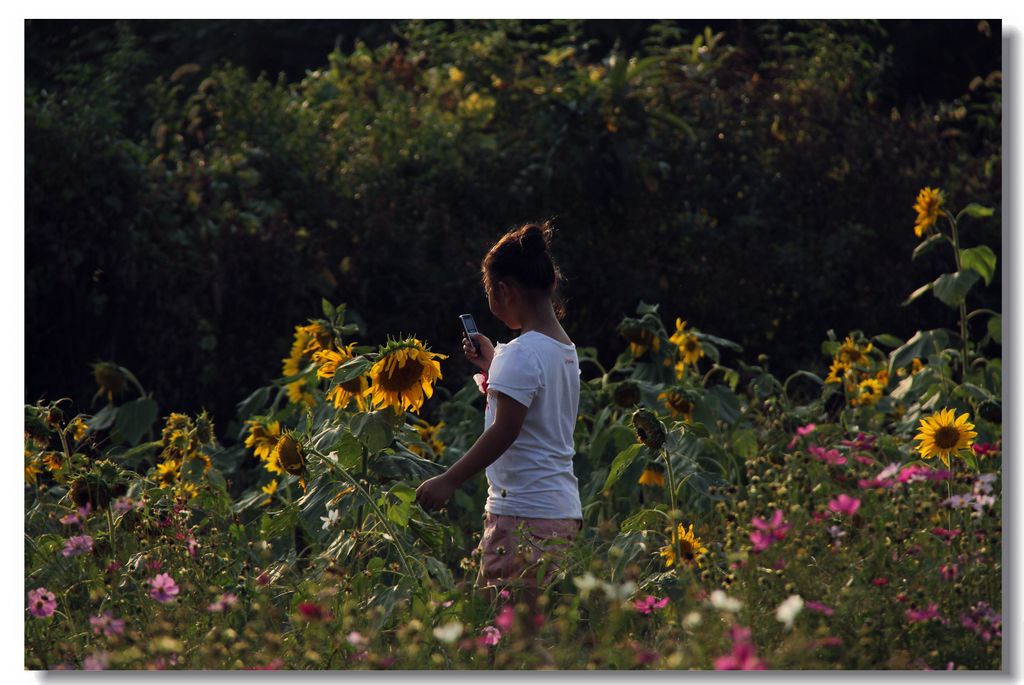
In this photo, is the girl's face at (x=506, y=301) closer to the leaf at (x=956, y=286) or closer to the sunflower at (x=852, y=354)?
the leaf at (x=956, y=286)

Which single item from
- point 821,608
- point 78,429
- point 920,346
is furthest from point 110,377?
point 920,346

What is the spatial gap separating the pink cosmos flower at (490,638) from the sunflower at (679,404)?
4.96ft

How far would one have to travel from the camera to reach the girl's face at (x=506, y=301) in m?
3.24

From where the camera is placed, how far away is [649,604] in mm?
3061

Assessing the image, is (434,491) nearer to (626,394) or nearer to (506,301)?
(506,301)

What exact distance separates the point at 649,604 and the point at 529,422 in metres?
0.49

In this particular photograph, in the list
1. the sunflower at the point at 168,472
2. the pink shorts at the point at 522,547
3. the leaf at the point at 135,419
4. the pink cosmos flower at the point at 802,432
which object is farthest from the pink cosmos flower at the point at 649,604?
the leaf at the point at 135,419

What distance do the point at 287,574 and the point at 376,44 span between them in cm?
799

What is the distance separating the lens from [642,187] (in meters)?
6.95

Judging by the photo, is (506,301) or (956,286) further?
(956,286)

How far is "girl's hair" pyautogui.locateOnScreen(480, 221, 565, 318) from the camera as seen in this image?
321 centimetres

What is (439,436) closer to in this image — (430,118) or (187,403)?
(187,403)
